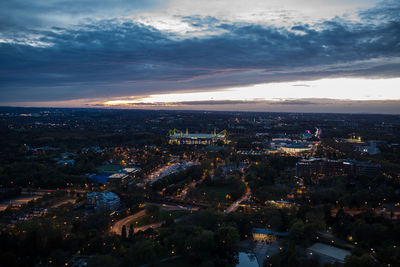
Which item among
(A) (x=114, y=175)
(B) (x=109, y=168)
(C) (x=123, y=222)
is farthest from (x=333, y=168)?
(B) (x=109, y=168)

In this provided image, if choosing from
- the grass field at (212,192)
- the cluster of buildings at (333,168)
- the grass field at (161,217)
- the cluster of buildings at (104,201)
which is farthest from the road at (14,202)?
the cluster of buildings at (333,168)

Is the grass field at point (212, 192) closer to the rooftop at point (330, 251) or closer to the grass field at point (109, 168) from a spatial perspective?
the rooftop at point (330, 251)

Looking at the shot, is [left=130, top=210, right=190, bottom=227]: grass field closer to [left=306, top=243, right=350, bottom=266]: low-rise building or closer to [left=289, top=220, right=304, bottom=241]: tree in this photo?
[left=289, top=220, right=304, bottom=241]: tree

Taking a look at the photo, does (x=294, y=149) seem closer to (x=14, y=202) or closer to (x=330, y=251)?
(x=330, y=251)

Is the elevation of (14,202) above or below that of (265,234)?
below

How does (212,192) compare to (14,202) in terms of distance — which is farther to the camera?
(212,192)

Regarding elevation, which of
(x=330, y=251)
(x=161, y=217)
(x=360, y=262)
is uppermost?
(x=360, y=262)

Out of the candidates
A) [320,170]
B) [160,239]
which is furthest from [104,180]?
[320,170]

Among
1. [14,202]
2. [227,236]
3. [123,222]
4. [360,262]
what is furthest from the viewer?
[14,202]
